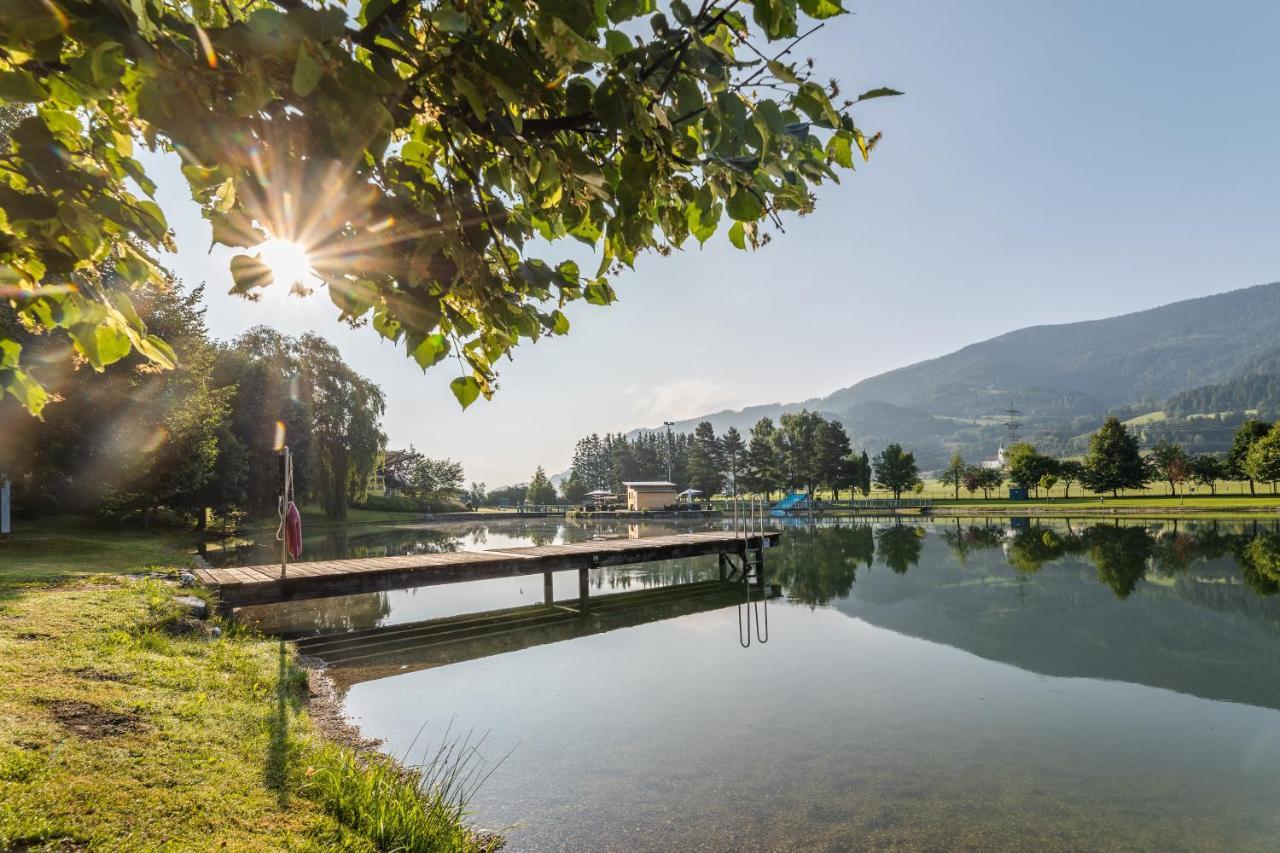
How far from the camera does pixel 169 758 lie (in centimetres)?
420

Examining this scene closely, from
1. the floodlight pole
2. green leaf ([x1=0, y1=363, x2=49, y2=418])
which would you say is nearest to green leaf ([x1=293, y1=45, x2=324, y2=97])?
green leaf ([x1=0, y1=363, x2=49, y2=418])

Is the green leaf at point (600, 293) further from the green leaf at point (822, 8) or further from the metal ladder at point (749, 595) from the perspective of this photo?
the metal ladder at point (749, 595)

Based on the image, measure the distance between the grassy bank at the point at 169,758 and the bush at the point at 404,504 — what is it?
4920 centimetres

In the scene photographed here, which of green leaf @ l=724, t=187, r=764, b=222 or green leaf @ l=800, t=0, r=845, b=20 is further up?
green leaf @ l=800, t=0, r=845, b=20

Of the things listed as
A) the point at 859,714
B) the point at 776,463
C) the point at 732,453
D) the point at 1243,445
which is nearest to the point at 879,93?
the point at 859,714

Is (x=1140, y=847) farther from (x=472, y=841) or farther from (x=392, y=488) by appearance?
(x=392, y=488)

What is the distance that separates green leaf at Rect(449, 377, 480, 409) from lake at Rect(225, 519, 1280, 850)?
413 centimetres

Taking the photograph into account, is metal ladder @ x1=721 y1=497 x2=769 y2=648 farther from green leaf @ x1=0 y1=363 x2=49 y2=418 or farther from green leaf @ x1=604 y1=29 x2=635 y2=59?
green leaf @ x1=604 y1=29 x2=635 y2=59

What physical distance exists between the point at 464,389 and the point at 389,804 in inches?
139

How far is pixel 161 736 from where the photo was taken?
456 centimetres

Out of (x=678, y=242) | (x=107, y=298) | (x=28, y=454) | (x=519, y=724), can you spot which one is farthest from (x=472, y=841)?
(x=28, y=454)

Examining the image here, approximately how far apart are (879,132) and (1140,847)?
6181mm

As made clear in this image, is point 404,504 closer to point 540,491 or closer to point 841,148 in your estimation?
point 540,491

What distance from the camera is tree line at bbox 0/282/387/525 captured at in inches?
707
